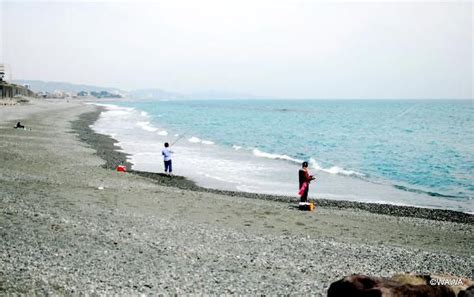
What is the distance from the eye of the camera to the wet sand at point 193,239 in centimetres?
733

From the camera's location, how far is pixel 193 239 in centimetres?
979

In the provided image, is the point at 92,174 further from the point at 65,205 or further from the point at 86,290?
the point at 86,290

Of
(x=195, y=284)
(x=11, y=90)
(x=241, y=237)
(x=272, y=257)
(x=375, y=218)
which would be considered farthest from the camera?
(x=11, y=90)

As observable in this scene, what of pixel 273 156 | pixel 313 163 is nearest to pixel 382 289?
pixel 313 163

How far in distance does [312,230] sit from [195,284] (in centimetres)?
509

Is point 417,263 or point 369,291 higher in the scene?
point 369,291

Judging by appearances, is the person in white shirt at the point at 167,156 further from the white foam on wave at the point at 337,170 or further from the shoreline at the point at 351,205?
the white foam on wave at the point at 337,170

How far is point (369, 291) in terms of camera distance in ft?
16.9

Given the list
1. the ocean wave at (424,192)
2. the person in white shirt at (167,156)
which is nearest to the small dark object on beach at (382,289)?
the person in white shirt at (167,156)

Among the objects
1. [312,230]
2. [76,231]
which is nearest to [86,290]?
[76,231]

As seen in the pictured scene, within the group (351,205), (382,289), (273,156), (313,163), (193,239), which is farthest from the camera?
(273,156)

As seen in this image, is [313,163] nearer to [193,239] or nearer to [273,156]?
[273,156]

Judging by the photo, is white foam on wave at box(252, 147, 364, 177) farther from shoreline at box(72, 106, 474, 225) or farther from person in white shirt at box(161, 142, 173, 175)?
person in white shirt at box(161, 142, 173, 175)

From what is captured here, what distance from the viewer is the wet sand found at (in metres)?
7.33
